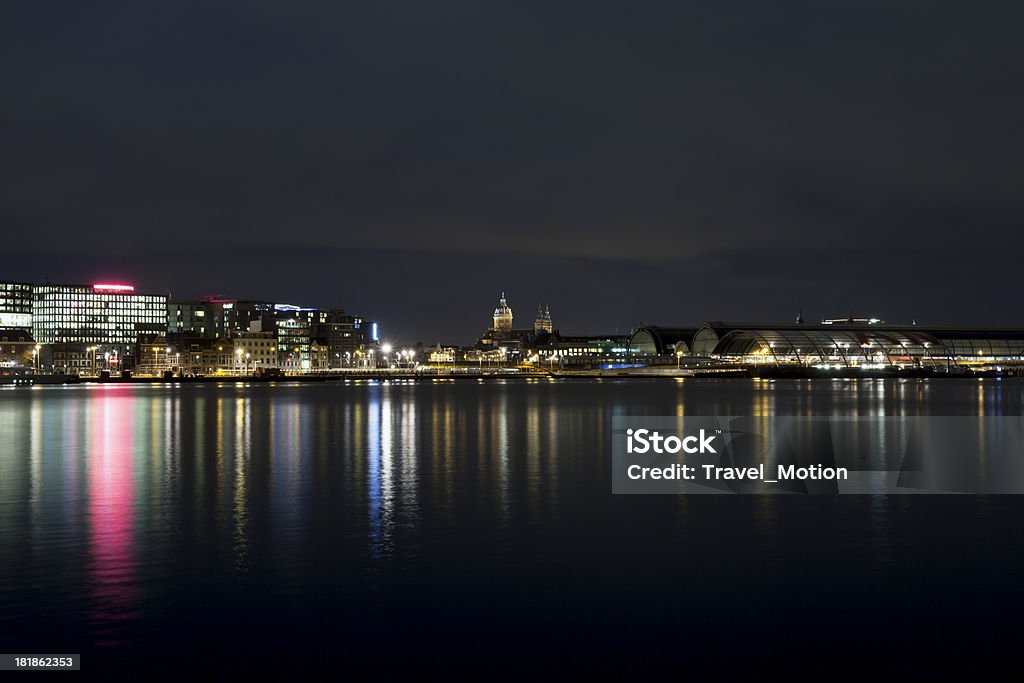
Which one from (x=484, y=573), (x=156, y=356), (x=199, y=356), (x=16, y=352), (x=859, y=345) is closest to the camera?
(x=484, y=573)

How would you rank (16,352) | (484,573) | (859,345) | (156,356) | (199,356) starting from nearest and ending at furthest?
(484,573) < (859,345) < (199,356) < (156,356) < (16,352)

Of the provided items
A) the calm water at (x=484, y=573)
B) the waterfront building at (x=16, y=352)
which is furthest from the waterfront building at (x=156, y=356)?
the calm water at (x=484, y=573)

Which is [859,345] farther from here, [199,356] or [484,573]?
[484,573]

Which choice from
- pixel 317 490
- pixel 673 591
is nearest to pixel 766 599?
pixel 673 591

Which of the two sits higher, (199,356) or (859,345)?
(859,345)

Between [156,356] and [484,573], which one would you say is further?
[156,356]

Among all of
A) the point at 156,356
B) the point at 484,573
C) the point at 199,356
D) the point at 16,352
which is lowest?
the point at 484,573

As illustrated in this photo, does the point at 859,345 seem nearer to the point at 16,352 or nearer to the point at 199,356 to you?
the point at 199,356

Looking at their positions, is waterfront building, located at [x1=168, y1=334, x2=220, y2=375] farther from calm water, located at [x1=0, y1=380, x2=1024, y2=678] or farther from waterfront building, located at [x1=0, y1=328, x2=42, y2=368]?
calm water, located at [x1=0, y1=380, x2=1024, y2=678]

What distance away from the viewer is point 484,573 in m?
17.2

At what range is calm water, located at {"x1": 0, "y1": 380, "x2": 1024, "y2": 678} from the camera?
12953 mm

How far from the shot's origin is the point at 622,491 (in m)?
26.3

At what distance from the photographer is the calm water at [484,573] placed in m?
13.0

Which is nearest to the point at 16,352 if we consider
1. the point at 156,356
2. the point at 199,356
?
the point at 156,356
